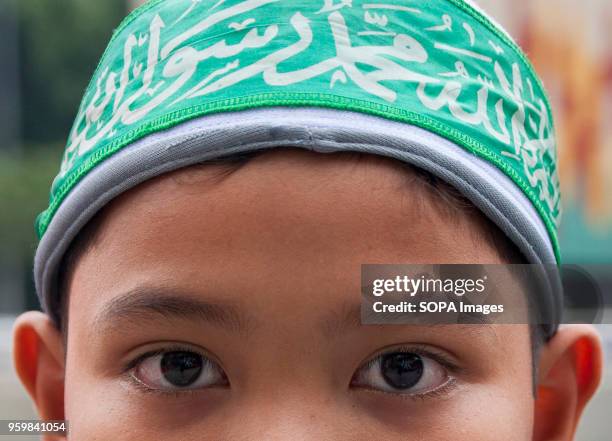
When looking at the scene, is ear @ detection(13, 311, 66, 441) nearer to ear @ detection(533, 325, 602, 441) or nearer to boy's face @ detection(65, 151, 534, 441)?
boy's face @ detection(65, 151, 534, 441)

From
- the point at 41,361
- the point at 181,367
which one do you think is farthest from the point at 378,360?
the point at 41,361

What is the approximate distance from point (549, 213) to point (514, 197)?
15 centimetres

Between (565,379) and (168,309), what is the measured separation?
73cm

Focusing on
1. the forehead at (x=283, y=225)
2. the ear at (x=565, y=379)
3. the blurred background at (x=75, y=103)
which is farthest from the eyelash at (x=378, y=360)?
the blurred background at (x=75, y=103)

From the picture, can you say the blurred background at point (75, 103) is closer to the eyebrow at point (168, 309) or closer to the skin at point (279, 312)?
the skin at point (279, 312)

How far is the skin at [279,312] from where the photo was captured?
1.22 metres

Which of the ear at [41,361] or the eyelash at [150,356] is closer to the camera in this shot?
the eyelash at [150,356]

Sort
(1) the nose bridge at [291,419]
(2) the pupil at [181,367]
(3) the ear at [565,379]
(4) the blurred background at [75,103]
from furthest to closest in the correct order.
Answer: (4) the blurred background at [75,103]
(3) the ear at [565,379]
(2) the pupil at [181,367]
(1) the nose bridge at [291,419]

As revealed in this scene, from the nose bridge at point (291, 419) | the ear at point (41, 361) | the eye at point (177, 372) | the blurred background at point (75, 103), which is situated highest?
the blurred background at point (75, 103)

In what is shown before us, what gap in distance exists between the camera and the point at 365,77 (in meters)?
1.32

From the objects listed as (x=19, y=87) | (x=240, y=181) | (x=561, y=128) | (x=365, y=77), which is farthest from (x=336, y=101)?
(x=19, y=87)

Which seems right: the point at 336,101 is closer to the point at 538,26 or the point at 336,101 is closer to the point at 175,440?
the point at 175,440

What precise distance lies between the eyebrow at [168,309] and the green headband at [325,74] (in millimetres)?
229

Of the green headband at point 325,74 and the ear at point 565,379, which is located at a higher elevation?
the green headband at point 325,74
